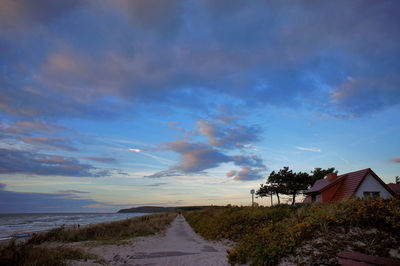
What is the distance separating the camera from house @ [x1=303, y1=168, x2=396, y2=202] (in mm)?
22203

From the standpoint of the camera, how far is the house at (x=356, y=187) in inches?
874

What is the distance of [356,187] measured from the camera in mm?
21969

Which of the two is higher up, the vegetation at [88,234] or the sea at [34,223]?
the vegetation at [88,234]

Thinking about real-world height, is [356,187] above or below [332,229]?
above

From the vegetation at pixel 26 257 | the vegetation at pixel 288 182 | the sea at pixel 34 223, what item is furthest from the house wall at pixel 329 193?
the sea at pixel 34 223

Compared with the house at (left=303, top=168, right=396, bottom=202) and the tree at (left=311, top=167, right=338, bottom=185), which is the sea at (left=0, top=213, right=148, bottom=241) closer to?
the house at (left=303, top=168, right=396, bottom=202)

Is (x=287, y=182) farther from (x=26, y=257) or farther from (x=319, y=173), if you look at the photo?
(x=26, y=257)

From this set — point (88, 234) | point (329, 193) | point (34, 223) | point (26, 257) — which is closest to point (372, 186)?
point (329, 193)

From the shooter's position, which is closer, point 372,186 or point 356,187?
point 356,187

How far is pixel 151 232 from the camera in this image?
20.9 metres

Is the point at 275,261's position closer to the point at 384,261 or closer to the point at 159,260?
the point at 384,261

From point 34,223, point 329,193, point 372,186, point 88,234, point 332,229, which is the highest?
point 372,186

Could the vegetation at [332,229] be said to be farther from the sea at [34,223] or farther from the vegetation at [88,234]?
the sea at [34,223]

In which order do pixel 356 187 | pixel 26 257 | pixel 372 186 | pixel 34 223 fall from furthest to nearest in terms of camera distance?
1. pixel 34 223
2. pixel 372 186
3. pixel 356 187
4. pixel 26 257
